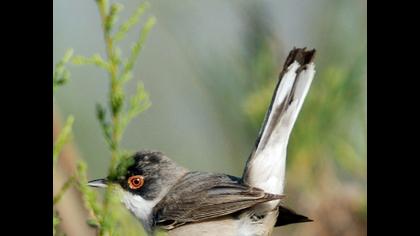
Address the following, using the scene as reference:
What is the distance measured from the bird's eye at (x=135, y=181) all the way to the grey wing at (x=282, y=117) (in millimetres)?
495

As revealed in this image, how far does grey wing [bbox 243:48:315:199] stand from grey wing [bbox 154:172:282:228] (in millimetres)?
89

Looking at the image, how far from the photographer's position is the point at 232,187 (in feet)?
7.13

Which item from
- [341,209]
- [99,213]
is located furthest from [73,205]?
[341,209]

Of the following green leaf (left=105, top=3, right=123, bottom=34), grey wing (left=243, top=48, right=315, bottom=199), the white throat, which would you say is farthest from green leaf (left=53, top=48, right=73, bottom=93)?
the white throat

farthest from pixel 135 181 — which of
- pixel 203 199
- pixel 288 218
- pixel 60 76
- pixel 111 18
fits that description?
pixel 111 18

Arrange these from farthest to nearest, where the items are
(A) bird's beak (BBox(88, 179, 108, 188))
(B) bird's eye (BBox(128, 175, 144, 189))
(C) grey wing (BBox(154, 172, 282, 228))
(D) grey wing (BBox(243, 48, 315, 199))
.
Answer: (B) bird's eye (BBox(128, 175, 144, 189)) < (C) grey wing (BBox(154, 172, 282, 228)) < (D) grey wing (BBox(243, 48, 315, 199)) < (A) bird's beak (BBox(88, 179, 108, 188))

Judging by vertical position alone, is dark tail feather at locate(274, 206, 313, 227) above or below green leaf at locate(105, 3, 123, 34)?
below

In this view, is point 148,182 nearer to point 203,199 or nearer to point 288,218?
point 203,199

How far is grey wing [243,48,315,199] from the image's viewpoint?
1977 mm

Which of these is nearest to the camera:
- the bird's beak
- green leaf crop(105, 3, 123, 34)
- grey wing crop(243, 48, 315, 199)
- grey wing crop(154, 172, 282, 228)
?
green leaf crop(105, 3, 123, 34)

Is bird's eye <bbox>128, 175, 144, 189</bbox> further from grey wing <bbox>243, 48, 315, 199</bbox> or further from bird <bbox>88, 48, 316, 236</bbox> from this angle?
grey wing <bbox>243, 48, 315, 199</bbox>

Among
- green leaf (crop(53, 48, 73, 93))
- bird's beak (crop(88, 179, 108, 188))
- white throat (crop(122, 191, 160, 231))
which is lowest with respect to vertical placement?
white throat (crop(122, 191, 160, 231))

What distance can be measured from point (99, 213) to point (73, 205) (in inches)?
22.2
